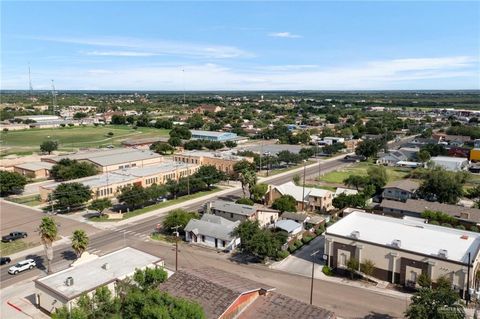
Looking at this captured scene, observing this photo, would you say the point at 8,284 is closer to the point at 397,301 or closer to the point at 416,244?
the point at 397,301

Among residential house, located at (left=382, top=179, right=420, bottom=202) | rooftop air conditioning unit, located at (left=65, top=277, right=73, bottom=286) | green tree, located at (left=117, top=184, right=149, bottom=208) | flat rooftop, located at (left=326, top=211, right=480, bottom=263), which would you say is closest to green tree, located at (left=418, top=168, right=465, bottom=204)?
residential house, located at (left=382, top=179, right=420, bottom=202)

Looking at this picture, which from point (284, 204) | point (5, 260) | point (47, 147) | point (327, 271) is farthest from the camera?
point (47, 147)

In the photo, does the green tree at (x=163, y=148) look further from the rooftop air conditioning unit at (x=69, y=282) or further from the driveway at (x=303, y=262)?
the rooftop air conditioning unit at (x=69, y=282)

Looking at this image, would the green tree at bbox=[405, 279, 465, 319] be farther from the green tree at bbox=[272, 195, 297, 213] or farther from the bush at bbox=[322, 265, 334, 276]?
the green tree at bbox=[272, 195, 297, 213]

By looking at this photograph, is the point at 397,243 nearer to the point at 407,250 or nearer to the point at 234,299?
the point at 407,250

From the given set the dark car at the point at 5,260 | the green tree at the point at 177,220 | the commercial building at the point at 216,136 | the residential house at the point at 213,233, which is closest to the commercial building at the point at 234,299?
the residential house at the point at 213,233

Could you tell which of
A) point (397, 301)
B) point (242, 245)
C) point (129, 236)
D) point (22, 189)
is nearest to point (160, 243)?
point (129, 236)

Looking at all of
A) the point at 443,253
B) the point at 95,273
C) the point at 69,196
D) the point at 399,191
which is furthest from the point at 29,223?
the point at 399,191
